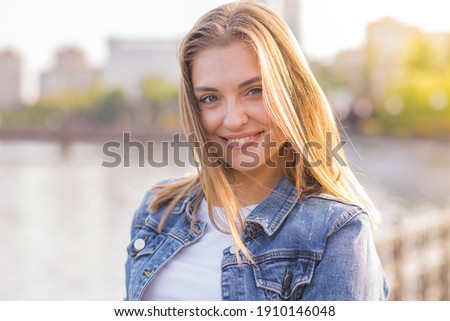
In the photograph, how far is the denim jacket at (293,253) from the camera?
763mm

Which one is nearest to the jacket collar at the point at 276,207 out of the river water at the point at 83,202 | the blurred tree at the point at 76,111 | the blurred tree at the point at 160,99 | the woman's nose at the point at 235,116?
the woman's nose at the point at 235,116

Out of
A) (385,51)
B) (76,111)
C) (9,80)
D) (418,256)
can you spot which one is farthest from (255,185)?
(9,80)

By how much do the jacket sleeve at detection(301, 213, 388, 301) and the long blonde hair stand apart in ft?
0.19

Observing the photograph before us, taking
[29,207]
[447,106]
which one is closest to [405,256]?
[29,207]

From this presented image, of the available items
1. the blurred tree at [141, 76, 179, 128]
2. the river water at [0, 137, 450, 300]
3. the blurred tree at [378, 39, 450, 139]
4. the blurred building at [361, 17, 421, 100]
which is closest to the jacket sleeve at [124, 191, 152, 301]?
the river water at [0, 137, 450, 300]

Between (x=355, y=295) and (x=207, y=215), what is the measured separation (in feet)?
0.78

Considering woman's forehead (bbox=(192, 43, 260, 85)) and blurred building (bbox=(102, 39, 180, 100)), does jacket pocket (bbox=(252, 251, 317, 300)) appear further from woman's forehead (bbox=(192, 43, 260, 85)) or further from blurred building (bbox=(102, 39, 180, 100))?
blurred building (bbox=(102, 39, 180, 100))

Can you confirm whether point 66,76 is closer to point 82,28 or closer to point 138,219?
point 82,28

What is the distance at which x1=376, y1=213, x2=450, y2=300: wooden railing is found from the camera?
9.96 feet

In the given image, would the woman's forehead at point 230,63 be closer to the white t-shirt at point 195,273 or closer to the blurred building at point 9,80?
the white t-shirt at point 195,273

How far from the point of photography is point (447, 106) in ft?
61.5

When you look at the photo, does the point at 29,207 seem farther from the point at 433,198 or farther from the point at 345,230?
the point at 345,230

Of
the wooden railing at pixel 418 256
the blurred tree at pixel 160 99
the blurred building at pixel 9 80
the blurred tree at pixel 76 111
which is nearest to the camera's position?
the wooden railing at pixel 418 256

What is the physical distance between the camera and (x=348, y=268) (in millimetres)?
752
